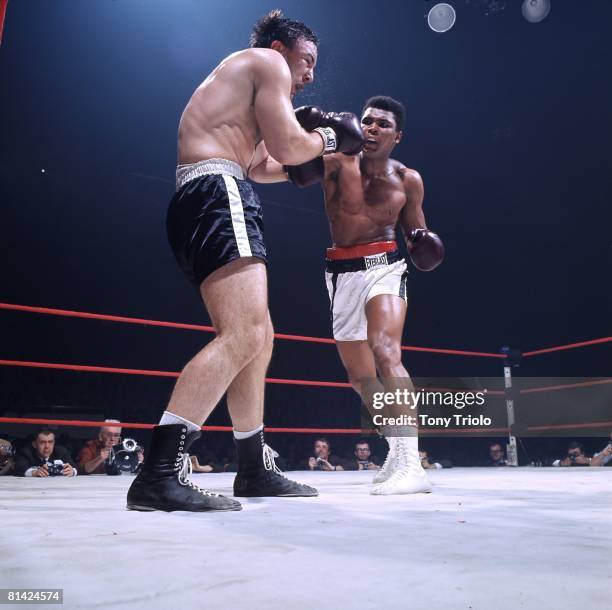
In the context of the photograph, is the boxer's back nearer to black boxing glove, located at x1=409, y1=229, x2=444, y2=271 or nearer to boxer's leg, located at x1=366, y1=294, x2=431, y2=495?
boxer's leg, located at x1=366, y1=294, x2=431, y2=495

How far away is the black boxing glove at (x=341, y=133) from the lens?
1658mm

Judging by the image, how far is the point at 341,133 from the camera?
1704mm

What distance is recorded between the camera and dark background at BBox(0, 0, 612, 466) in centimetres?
493

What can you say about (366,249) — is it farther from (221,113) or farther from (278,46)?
(221,113)

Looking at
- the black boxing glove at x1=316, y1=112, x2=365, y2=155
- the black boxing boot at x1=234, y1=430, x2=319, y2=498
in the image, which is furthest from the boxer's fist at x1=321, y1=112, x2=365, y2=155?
the black boxing boot at x1=234, y1=430, x2=319, y2=498

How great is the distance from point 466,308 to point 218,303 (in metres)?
6.20

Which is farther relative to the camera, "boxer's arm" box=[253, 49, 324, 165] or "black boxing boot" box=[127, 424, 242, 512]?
"boxer's arm" box=[253, 49, 324, 165]

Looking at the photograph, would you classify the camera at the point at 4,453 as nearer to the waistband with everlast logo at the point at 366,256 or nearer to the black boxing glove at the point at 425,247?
the waistband with everlast logo at the point at 366,256

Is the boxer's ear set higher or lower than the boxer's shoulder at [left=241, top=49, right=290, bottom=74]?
higher

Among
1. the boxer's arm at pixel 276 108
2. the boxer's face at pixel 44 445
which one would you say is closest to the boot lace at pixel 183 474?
the boxer's arm at pixel 276 108

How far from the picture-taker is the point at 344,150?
5.65ft

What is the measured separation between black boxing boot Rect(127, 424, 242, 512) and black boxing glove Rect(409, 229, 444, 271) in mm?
1368

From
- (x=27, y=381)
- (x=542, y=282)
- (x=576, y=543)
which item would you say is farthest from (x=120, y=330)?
(x=576, y=543)

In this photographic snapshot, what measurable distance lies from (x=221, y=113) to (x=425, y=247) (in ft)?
3.72
